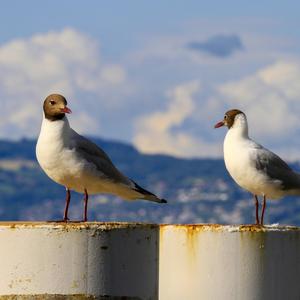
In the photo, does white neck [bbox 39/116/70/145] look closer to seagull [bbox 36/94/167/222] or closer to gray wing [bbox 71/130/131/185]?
seagull [bbox 36/94/167/222]

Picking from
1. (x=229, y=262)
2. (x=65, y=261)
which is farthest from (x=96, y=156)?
(x=65, y=261)

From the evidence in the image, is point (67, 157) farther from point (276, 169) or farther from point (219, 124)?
point (276, 169)

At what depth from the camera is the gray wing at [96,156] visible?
862 inches

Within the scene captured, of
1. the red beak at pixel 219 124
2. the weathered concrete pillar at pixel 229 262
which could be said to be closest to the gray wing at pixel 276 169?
the red beak at pixel 219 124

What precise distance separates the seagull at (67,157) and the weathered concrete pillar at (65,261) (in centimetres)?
386

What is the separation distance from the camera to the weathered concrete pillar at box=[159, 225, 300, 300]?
18.3 m

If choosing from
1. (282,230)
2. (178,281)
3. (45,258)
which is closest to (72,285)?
(45,258)

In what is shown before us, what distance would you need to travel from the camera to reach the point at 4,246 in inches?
676

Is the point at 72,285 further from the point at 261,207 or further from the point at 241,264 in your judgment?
the point at 261,207

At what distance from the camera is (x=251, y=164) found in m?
24.1

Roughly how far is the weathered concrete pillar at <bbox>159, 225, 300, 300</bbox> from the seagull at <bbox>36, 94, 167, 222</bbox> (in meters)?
2.88

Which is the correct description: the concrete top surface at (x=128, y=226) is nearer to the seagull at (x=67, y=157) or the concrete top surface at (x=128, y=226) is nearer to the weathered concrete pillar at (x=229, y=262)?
the weathered concrete pillar at (x=229, y=262)

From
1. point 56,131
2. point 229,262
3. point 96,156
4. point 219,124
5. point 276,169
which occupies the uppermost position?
point 219,124

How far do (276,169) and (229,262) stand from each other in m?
7.13
